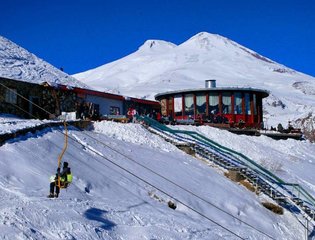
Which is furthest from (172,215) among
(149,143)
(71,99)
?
(71,99)

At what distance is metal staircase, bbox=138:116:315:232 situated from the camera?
→ 1723 cm

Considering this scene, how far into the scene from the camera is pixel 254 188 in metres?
17.8

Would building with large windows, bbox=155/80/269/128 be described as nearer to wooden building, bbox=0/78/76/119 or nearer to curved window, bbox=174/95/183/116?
curved window, bbox=174/95/183/116

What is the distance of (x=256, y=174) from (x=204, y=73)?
107682 mm

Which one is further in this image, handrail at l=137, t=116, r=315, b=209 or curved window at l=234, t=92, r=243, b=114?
curved window at l=234, t=92, r=243, b=114

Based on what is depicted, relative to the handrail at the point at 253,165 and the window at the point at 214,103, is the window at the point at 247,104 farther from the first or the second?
the handrail at the point at 253,165

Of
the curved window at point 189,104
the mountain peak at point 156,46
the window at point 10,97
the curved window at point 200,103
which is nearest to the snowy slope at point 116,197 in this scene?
the window at point 10,97

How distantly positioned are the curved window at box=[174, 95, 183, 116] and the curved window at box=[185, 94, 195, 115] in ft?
1.73

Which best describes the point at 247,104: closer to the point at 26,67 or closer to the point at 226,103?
the point at 226,103

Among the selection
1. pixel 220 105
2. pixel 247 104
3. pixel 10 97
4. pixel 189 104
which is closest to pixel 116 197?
pixel 10 97

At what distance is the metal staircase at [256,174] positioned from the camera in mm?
17234

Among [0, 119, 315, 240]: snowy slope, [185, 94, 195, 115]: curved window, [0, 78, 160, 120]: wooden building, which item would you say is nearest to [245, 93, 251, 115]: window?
[185, 94, 195, 115]: curved window

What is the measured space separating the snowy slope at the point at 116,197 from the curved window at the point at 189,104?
49.1 feet

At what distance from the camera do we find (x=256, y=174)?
62.6 ft
